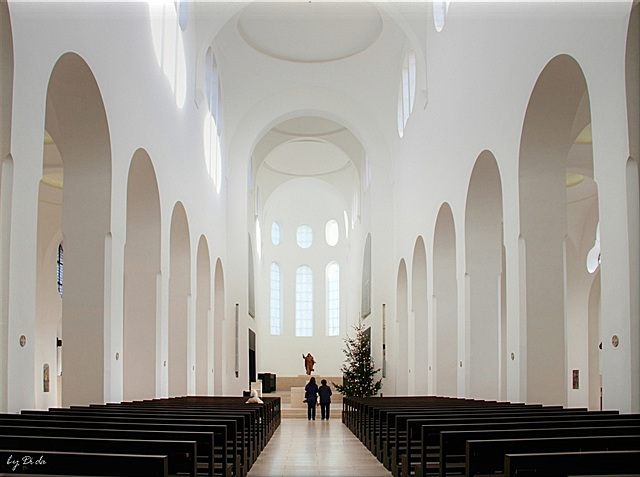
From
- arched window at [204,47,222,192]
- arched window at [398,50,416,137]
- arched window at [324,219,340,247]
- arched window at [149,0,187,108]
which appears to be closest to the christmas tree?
arched window at [204,47,222,192]

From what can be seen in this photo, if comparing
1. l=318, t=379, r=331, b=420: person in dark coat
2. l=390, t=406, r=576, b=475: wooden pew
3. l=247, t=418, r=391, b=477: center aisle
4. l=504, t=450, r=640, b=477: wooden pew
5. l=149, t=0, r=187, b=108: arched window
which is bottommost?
l=318, t=379, r=331, b=420: person in dark coat

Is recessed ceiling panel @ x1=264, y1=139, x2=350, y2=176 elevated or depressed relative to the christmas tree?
elevated

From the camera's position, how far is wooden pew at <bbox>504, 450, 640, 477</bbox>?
3676mm

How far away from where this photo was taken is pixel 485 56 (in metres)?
12.1

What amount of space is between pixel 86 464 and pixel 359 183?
26.9 m

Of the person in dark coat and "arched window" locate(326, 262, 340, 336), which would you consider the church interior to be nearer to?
the person in dark coat

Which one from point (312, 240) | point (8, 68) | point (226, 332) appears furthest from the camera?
point (312, 240)

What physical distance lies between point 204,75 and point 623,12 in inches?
505

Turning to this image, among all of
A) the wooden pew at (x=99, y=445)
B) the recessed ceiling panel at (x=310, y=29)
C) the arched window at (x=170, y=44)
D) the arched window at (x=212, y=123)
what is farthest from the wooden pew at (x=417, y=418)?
the recessed ceiling panel at (x=310, y=29)

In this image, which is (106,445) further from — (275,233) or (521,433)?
(275,233)

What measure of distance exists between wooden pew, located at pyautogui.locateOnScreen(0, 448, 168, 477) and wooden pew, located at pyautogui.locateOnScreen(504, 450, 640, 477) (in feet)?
5.78

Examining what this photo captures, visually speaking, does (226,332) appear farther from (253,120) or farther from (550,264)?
(550,264)

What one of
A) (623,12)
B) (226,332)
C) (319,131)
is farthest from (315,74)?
(623,12)

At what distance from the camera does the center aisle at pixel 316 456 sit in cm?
918
